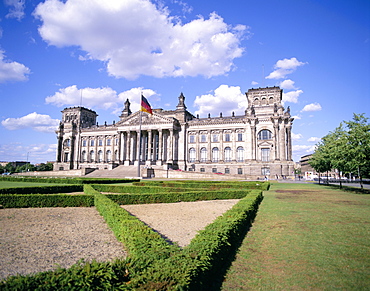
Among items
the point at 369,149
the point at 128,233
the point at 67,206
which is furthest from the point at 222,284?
the point at 369,149

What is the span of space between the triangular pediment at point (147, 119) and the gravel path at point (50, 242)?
59.3 m

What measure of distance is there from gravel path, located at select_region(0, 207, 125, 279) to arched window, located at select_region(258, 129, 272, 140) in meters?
58.3

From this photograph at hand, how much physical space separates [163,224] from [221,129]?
60.7 m

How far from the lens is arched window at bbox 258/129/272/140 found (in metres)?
65.3

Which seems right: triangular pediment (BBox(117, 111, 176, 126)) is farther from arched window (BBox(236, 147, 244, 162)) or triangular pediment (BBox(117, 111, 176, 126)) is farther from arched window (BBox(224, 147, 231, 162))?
arched window (BBox(236, 147, 244, 162))

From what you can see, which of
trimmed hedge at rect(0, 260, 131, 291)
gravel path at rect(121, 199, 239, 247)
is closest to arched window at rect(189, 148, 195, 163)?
gravel path at rect(121, 199, 239, 247)

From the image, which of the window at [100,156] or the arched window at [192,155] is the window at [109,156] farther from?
the arched window at [192,155]

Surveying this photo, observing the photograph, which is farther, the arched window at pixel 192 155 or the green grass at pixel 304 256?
the arched window at pixel 192 155

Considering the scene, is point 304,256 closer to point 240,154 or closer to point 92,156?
point 240,154

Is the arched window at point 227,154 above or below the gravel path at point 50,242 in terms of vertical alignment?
above

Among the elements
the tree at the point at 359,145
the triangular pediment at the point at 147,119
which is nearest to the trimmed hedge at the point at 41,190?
the tree at the point at 359,145

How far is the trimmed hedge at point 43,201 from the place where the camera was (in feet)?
53.5

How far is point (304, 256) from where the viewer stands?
780 cm

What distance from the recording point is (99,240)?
30.7ft
